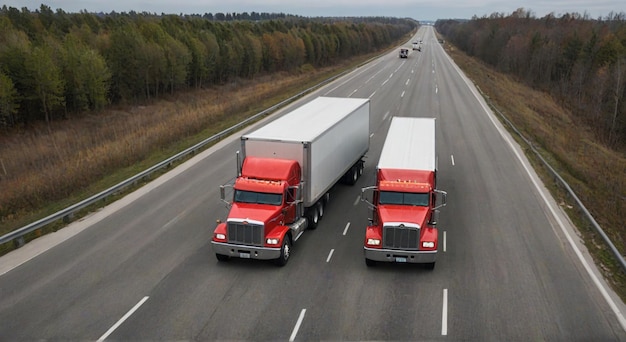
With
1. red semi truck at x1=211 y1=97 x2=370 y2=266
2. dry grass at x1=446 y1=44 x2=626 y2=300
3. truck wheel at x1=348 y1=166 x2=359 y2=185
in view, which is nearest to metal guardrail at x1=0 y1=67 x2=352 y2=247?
red semi truck at x1=211 y1=97 x2=370 y2=266

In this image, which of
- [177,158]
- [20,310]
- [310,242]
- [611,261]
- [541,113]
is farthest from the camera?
[541,113]

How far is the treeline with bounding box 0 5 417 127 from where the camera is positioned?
137 feet

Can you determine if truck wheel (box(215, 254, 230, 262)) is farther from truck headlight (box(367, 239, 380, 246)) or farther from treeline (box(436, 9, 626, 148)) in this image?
treeline (box(436, 9, 626, 148))

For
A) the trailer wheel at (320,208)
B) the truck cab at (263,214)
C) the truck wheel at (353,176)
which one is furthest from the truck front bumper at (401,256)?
the truck wheel at (353,176)

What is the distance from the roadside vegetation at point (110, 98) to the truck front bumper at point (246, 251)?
23.8ft

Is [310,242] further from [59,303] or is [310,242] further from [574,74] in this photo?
[574,74]

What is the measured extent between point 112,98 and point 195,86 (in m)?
14.2

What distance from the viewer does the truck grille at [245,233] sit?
46.0 feet

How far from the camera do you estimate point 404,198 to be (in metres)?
14.9

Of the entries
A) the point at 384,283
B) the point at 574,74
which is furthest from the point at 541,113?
the point at 384,283

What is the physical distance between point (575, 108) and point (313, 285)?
59.2 metres

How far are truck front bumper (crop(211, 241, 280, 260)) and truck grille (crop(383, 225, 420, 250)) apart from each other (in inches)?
123

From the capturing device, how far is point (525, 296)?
12883 mm

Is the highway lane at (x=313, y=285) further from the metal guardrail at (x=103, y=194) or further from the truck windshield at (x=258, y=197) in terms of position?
the truck windshield at (x=258, y=197)
